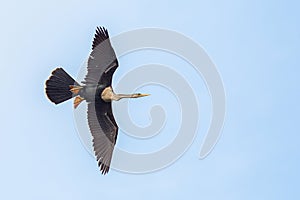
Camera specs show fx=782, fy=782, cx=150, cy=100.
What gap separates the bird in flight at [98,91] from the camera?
27.8 metres

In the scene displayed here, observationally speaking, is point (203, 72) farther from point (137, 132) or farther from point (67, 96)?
point (67, 96)

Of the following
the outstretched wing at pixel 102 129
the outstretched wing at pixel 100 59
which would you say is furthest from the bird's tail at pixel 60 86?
the outstretched wing at pixel 102 129

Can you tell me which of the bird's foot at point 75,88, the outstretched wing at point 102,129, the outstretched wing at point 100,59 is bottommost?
the outstretched wing at point 102,129

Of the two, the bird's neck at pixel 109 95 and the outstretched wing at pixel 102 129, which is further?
the bird's neck at pixel 109 95

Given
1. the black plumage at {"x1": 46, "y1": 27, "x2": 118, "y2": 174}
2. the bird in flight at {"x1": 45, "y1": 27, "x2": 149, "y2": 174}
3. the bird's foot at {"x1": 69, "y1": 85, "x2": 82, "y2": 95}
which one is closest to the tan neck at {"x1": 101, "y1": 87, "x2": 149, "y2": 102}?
the bird in flight at {"x1": 45, "y1": 27, "x2": 149, "y2": 174}

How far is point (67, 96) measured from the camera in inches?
1109

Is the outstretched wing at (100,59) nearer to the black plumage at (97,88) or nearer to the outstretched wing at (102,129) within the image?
the black plumage at (97,88)

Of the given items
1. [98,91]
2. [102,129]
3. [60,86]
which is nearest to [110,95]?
[98,91]

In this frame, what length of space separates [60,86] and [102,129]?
220 centimetres

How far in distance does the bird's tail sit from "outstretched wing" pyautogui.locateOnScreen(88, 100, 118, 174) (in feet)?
3.13

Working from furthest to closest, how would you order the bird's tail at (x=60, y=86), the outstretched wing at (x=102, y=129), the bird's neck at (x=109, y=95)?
the bird's neck at (x=109, y=95), the bird's tail at (x=60, y=86), the outstretched wing at (x=102, y=129)

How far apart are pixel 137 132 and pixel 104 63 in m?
3.13

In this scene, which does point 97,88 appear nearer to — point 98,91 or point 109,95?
point 98,91

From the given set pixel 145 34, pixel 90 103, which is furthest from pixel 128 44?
pixel 90 103
